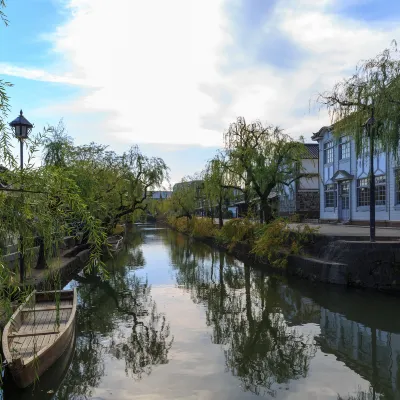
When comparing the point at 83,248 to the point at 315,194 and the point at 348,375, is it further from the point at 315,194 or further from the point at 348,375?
the point at 315,194

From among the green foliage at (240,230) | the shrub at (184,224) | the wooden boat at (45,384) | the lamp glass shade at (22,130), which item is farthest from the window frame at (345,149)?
the wooden boat at (45,384)

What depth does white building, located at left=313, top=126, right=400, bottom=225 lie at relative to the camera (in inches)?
895

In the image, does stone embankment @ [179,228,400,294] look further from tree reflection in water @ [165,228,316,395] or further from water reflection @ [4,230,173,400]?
water reflection @ [4,230,173,400]

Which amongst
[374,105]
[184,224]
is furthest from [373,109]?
[184,224]

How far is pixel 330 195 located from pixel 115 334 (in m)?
24.8

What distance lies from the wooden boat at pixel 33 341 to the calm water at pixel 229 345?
0.43m

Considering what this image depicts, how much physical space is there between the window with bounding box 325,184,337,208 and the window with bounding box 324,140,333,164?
1.86 metres

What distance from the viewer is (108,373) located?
682cm

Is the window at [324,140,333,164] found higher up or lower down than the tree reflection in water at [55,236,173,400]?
higher up

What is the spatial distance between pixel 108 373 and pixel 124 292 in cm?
725

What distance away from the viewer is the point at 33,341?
6129 millimetres

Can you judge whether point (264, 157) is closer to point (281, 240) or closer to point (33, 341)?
point (281, 240)

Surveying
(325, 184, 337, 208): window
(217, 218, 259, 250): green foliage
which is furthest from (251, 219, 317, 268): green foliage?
(325, 184, 337, 208): window

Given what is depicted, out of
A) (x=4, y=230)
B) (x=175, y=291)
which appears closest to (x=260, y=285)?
(x=175, y=291)
